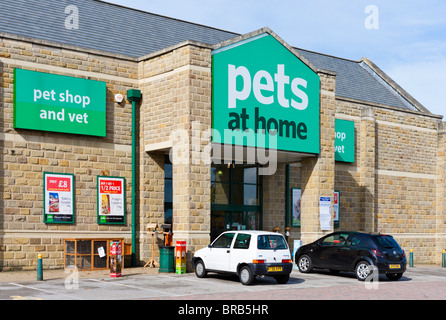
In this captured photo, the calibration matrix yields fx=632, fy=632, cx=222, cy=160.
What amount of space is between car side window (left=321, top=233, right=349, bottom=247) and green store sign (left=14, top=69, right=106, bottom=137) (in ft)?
28.3

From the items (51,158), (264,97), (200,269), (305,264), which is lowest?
(305,264)

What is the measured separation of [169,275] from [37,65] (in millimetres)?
8283

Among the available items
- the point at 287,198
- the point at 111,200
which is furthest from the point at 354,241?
the point at 111,200

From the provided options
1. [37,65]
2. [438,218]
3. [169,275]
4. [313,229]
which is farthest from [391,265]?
[438,218]

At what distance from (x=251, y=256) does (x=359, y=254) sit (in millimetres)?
4330

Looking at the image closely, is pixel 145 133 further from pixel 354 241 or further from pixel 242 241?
pixel 354 241

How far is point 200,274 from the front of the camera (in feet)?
63.5

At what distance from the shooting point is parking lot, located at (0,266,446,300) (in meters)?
15.0

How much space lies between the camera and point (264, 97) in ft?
76.1

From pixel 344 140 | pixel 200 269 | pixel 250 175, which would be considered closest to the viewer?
pixel 200 269

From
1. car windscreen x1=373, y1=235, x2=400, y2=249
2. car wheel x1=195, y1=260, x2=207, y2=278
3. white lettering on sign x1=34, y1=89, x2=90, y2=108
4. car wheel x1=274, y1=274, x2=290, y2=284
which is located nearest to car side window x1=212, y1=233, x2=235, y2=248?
car wheel x1=195, y1=260, x2=207, y2=278
